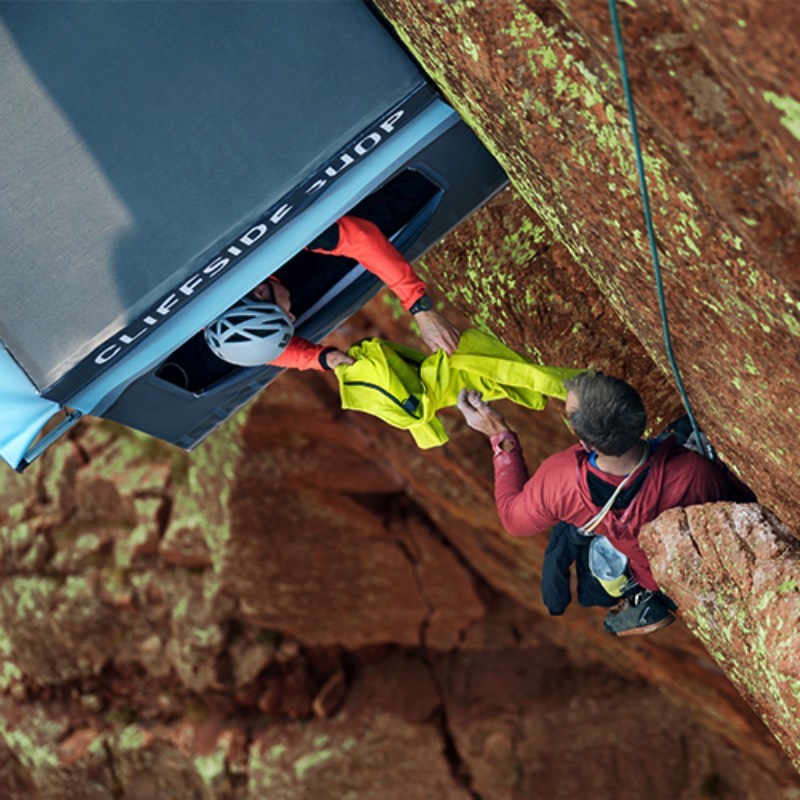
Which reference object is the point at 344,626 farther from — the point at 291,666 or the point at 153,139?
the point at 153,139

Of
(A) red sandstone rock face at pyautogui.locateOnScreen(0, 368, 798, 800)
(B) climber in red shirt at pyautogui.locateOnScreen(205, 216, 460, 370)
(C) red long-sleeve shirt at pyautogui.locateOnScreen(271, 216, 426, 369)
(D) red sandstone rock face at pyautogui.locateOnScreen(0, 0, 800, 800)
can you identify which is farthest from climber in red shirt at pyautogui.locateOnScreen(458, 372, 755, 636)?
(A) red sandstone rock face at pyautogui.locateOnScreen(0, 368, 798, 800)

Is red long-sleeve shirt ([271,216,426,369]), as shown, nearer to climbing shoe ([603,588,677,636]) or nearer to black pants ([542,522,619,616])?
black pants ([542,522,619,616])

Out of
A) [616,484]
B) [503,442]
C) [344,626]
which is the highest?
[503,442]

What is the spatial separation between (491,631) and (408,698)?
126cm

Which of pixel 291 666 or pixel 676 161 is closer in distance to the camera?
pixel 676 161

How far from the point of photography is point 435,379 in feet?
14.9

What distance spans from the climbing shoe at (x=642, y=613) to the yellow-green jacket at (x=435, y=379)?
0.96 meters

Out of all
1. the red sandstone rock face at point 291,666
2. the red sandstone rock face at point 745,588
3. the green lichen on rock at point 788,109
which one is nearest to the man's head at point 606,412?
the red sandstone rock face at point 745,588

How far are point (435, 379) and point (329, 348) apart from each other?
544 mm

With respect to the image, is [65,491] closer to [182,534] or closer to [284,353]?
[182,534]

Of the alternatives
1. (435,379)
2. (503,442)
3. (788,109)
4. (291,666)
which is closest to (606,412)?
(503,442)

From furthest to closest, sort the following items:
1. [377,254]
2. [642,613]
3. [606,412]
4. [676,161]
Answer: [377,254]
[642,613]
[606,412]
[676,161]

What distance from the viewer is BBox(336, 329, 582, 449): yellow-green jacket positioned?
4469 mm

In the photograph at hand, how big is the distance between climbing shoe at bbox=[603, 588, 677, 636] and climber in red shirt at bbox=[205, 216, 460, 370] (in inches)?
54.3
